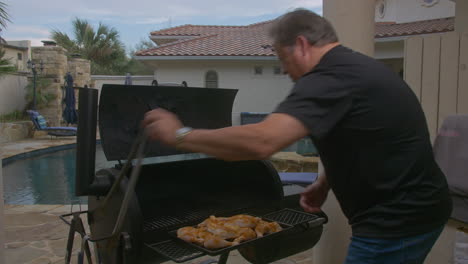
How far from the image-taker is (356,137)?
55.8 inches

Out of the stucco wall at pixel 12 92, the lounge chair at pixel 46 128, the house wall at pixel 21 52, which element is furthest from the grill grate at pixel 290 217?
the house wall at pixel 21 52

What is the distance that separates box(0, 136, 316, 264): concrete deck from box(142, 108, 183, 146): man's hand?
98.7 inches

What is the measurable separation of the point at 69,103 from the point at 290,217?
1431cm

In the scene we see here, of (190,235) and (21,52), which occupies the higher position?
A: (21,52)

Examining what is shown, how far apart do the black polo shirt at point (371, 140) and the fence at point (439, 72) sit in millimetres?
2452

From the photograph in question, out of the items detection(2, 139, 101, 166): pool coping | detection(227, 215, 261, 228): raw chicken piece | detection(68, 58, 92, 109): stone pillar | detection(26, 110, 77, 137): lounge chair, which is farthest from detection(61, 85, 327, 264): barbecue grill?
detection(68, 58, 92, 109): stone pillar

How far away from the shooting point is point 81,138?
2.24 meters

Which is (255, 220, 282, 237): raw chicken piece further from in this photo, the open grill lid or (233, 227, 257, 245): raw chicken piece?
the open grill lid

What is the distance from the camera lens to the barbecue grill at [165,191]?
2117 mm

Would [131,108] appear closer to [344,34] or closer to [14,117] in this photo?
[344,34]

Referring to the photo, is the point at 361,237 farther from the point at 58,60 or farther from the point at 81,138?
the point at 58,60

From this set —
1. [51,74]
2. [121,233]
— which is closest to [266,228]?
[121,233]

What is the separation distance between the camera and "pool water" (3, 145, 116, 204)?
24.1 feet

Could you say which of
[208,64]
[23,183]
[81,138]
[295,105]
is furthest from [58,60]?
[295,105]
